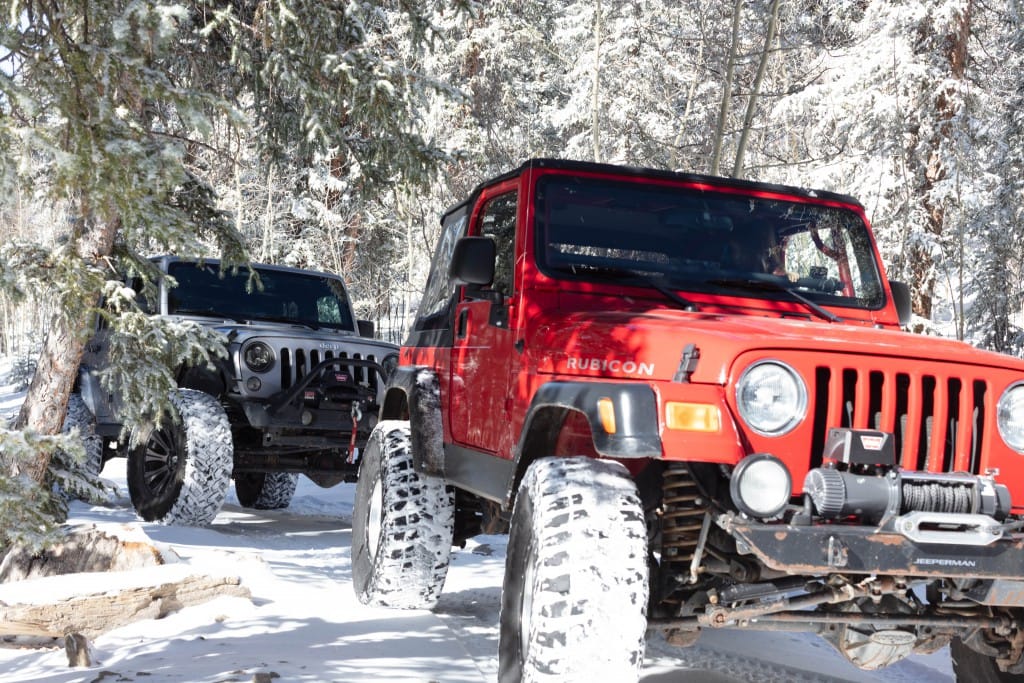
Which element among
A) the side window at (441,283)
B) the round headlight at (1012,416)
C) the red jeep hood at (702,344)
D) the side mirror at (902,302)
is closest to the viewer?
the red jeep hood at (702,344)

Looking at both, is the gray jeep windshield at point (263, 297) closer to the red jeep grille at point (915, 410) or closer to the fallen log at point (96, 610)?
the fallen log at point (96, 610)

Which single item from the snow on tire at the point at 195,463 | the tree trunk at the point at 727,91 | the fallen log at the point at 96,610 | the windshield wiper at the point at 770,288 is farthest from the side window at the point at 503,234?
the tree trunk at the point at 727,91

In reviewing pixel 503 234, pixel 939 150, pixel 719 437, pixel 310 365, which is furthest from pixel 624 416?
pixel 939 150

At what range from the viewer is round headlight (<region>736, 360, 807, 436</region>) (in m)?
3.47

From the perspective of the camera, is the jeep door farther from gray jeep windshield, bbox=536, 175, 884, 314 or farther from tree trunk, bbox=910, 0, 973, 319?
tree trunk, bbox=910, 0, 973, 319

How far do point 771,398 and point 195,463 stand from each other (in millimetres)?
5562

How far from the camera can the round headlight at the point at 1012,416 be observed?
12.2ft

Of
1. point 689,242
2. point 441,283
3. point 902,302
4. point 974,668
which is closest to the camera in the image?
point 974,668

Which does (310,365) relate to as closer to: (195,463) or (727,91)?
(195,463)

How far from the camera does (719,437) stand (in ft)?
11.1

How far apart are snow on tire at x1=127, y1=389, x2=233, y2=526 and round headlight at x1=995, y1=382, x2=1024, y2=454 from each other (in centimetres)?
585

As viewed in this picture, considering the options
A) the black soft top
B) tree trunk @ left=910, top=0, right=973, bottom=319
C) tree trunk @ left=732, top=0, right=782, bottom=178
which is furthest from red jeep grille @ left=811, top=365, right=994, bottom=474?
tree trunk @ left=910, top=0, right=973, bottom=319

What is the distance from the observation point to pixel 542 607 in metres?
3.29

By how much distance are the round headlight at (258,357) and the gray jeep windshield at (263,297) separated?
1018 millimetres
